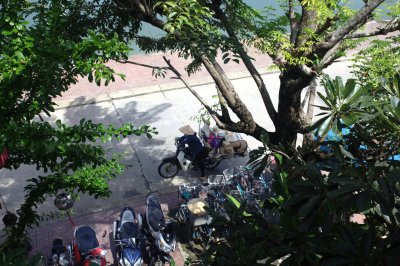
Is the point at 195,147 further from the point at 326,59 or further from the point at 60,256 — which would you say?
the point at 326,59

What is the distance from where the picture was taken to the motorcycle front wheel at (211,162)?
34.6 feet

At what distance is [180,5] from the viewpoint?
18.4 ft

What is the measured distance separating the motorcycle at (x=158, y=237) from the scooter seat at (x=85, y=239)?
96 centimetres

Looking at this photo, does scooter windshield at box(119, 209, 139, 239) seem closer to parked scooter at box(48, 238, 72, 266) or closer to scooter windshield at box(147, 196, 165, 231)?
scooter windshield at box(147, 196, 165, 231)

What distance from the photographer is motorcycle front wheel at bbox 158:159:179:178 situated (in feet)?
34.8

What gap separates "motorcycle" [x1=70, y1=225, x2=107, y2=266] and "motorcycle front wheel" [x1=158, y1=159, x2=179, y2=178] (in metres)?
2.84

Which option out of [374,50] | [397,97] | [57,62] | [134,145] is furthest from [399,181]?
[134,145]

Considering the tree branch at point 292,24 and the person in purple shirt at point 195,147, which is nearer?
the tree branch at point 292,24

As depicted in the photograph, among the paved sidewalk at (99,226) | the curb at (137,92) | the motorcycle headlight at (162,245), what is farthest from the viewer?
the curb at (137,92)

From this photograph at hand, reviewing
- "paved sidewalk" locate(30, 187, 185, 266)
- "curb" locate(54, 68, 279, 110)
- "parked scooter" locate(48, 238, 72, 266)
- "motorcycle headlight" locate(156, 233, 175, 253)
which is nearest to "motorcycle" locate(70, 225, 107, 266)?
"parked scooter" locate(48, 238, 72, 266)

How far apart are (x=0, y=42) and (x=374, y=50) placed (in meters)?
5.99

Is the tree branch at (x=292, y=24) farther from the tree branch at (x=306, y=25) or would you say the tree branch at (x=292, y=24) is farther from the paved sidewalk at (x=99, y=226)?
the paved sidewalk at (x=99, y=226)

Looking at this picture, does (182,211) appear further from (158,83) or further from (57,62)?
(158,83)

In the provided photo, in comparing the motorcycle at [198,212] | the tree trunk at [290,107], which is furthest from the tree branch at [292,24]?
the motorcycle at [198,212]
